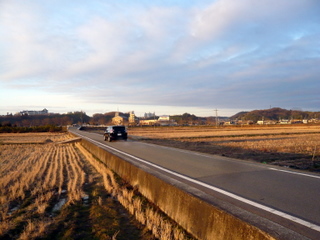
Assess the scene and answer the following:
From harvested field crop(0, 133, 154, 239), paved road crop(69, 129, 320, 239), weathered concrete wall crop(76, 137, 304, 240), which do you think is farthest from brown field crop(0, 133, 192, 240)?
paved road crop(69, 129, 320, 239)

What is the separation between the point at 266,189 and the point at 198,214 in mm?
2826

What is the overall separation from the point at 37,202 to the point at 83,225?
2192 millimetres

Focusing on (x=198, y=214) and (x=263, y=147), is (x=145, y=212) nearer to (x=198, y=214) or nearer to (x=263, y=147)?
(x=198, y=214)

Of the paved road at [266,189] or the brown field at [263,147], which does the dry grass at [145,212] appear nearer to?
the paved road at [266,189]

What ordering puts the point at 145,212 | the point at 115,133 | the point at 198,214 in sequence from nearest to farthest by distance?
the point at 198,214, the point at 145,212, the point at 115,133

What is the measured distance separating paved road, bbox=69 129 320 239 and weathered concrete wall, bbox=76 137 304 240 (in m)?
→ 0.86

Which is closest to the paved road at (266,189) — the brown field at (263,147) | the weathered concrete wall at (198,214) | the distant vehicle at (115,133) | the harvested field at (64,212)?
the weathered concrete wall at (198,214)

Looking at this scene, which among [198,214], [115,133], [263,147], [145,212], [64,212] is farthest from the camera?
[115,133]

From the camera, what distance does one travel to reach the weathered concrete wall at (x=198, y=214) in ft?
13.4

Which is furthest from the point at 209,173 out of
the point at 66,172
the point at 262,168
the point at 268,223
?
the point at 66,172

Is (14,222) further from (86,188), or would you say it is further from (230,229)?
(230,229)

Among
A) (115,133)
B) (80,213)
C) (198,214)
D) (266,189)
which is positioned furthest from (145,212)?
(115,133)

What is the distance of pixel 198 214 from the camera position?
5.17m

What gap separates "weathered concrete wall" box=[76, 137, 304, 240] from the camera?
407cm
